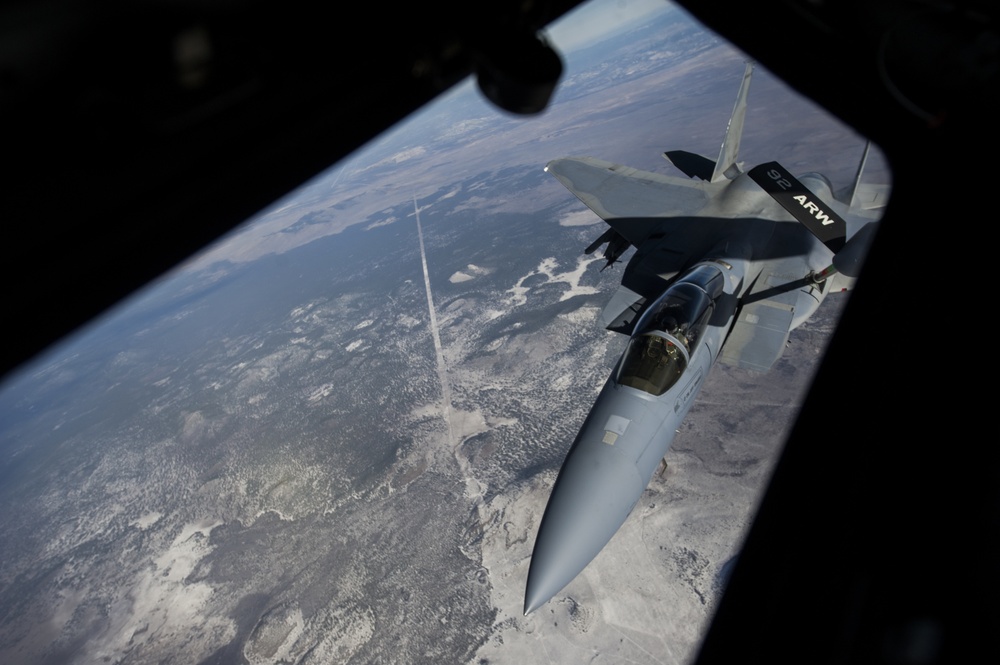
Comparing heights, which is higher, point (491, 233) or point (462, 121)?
point (462, 121)

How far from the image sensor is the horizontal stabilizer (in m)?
14.7

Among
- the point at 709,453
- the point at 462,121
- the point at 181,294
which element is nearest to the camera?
the point at 709,453

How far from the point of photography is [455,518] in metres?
21.0

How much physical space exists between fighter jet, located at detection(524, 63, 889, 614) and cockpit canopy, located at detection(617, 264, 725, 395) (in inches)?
0.7

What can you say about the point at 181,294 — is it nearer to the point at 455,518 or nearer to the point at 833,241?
the point at 455,518

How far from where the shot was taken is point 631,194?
13305mm

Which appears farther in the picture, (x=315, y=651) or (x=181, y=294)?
(x=181, y=294)

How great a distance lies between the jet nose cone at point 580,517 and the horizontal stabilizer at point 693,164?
11.7m

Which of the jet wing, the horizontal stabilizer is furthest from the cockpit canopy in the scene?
the horizontal stabilizer

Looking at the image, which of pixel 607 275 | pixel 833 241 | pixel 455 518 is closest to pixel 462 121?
pixel 607 275

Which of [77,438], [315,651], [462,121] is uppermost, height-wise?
[462,121]

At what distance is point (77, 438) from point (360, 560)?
1916 inches

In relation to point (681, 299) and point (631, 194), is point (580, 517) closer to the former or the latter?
point (681, 299)

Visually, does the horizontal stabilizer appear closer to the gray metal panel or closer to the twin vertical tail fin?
the twin vertical tail fin
